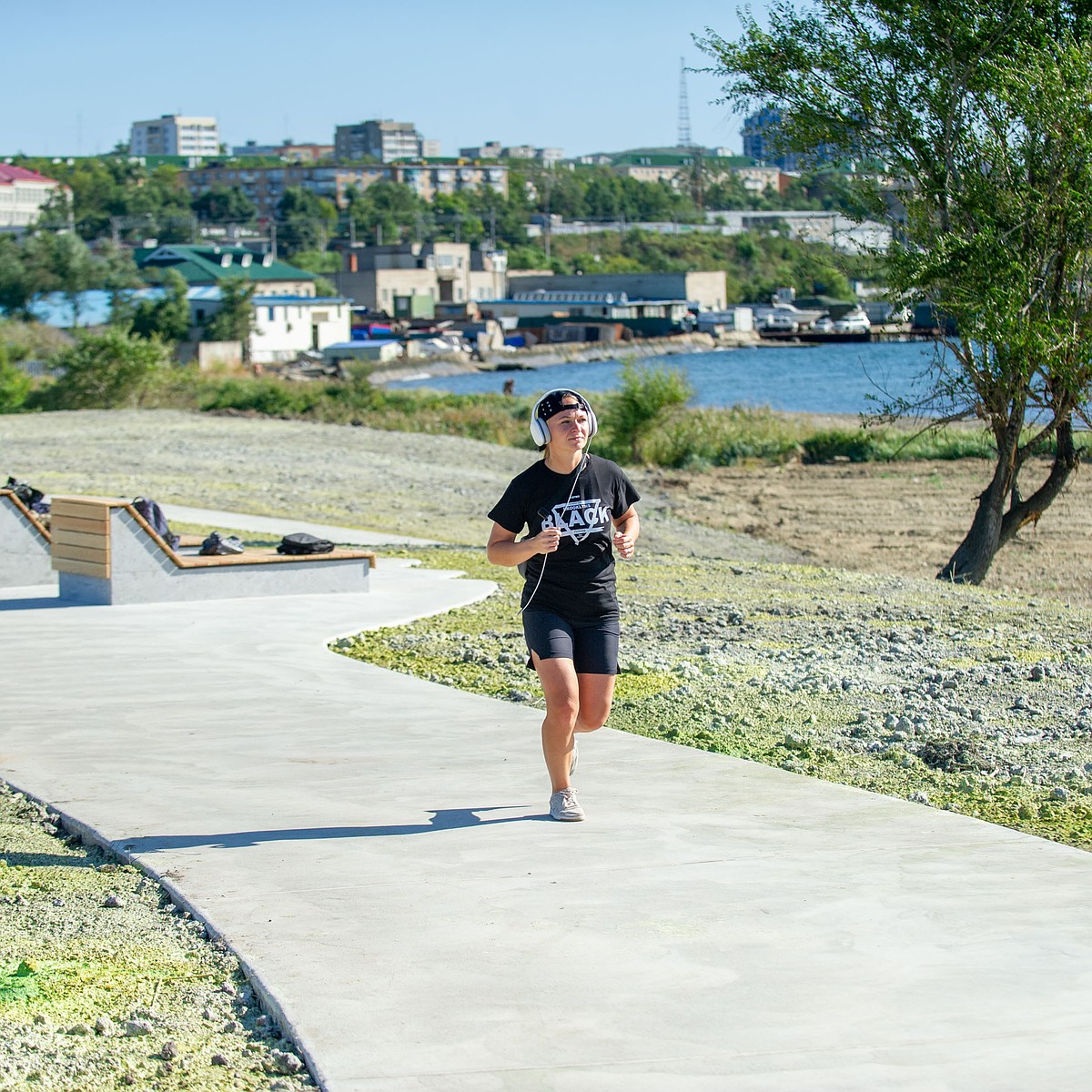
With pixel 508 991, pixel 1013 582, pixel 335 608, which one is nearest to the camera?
pixel 508 991

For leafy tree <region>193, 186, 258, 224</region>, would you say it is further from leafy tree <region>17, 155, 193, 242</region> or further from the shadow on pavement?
the shadow on pavement

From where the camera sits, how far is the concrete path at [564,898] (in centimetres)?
403

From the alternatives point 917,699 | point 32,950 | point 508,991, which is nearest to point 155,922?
point 32,950

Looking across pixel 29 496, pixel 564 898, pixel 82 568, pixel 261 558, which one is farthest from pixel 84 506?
pixel 564 898

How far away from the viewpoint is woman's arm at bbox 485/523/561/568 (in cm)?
595

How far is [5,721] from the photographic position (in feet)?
26.7

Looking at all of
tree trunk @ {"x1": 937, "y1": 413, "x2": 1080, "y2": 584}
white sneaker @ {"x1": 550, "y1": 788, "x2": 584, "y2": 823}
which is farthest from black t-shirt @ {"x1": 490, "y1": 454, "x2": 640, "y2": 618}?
tree trunk @ {"x1": 937, "y1": 413, "x2": 1080, "y2": 584}

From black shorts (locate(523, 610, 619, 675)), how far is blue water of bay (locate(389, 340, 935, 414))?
170ft

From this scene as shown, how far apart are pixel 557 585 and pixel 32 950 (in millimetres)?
2391

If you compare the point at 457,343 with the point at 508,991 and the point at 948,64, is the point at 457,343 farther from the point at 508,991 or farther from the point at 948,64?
the point at 508,991

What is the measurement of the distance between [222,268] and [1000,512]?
318ft

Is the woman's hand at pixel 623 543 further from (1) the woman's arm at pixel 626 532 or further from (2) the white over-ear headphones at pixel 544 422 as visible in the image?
(2) the white over-ear headphones at pixel 544 422

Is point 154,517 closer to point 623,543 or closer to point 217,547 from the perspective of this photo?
point 217,547

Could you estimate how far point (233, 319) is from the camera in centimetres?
8825
